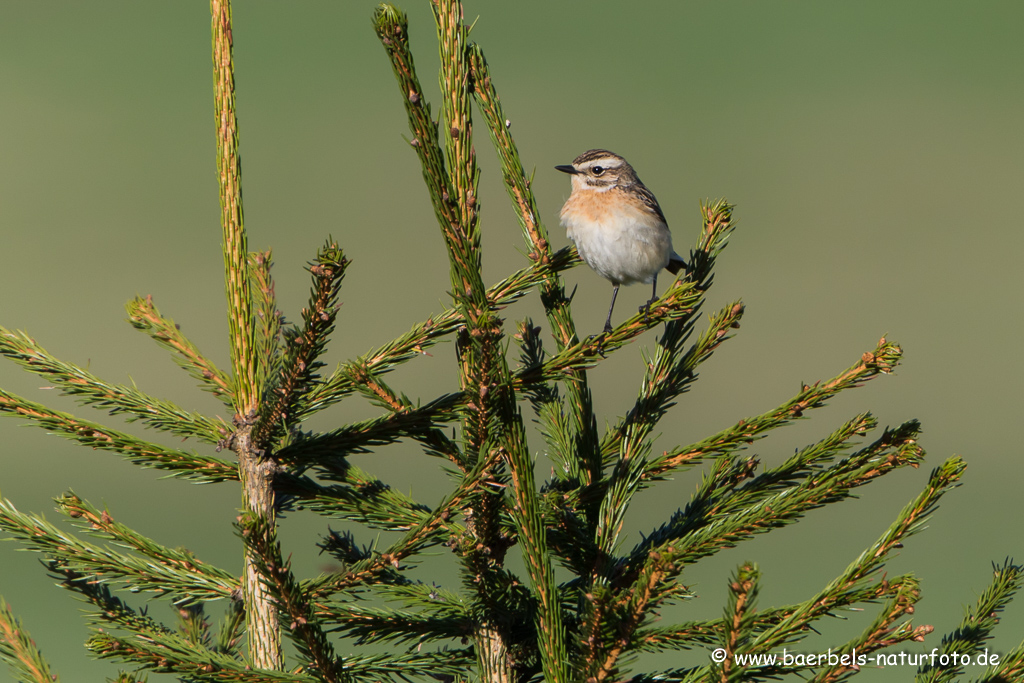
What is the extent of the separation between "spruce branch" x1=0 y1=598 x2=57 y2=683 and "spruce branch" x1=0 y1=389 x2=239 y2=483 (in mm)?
402

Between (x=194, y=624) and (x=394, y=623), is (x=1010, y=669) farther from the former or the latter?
(x=194, y=624)

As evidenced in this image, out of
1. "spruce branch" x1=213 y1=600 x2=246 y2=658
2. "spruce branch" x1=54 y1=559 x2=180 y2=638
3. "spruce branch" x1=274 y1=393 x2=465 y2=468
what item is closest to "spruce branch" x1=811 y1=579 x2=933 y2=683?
"spruce branch" x1=274 y1=393 x2=465 y2=468

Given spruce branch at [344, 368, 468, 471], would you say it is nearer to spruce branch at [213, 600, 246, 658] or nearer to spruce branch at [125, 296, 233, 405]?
spruce branch at [125, 296, 233, 405]

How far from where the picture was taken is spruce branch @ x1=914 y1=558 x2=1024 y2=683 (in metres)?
1.61

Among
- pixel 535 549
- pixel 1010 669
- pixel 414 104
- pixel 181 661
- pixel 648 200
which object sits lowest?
pixel 1010 669

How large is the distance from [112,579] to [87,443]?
0.94 feet

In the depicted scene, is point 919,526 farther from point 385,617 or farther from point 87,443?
point 87,443

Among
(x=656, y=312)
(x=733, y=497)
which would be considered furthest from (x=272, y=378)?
(x=733, y=497)

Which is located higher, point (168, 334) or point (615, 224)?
point (615, 224)

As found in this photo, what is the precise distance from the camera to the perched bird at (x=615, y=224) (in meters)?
3.62

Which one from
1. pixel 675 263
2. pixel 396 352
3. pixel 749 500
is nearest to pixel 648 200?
pixel 675 263

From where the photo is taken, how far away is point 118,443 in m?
1.60

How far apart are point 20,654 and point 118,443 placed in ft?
1.58

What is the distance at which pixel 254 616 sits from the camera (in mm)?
1435
